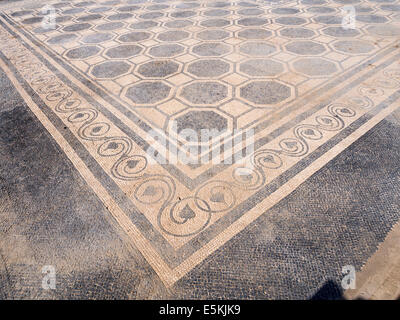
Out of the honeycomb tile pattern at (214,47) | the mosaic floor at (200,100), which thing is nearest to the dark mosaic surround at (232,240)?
the mosaic floor at (200,100)

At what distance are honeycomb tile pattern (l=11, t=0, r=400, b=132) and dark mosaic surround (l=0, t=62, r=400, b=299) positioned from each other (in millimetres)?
798

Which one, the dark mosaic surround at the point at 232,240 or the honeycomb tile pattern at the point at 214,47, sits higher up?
the honeycomb tile pattern at the point at 214,47

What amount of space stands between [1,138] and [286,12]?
13.8ft

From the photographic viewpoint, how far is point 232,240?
1.27m

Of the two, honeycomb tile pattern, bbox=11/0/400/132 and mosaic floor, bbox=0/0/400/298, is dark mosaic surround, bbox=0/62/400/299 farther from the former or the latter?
honeycomb tile pattern, bbox=11/0/400/132

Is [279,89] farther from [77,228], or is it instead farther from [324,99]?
[77,228]

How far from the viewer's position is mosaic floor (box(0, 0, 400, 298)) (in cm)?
143

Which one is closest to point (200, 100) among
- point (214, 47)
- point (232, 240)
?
point (214, 47)

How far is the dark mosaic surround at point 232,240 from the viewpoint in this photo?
3.66ft

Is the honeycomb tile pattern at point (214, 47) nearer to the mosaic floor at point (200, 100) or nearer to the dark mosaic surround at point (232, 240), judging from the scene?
the mosaic floor at point (200, 100)

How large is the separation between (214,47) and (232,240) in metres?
2.65

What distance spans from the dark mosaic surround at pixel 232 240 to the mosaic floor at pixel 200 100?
0.20 ft

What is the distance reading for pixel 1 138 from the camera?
1.97 meters
